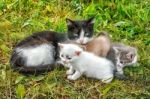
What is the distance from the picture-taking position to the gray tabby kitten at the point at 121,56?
443 cm

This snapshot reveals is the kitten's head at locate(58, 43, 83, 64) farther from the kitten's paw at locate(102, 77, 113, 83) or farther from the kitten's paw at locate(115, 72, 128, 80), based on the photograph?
the kitten's paw at locate(115, 72, 128, 80)

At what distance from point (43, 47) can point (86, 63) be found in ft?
1.73

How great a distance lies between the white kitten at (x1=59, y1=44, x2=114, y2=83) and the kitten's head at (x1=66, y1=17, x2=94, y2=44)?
0.33m

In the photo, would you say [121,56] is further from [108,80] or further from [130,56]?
[108,80]

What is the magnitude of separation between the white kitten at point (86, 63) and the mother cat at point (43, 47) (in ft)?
0.98

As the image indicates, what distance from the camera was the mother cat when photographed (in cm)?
443

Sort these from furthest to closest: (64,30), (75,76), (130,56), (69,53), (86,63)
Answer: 1. (64,30)
2. (130,56)
3. (75,76)
4. (86,63)
5. (69,53)

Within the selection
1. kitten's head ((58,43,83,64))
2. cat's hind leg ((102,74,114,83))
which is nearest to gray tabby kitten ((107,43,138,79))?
cat's hind leg ((102,74,114,83))

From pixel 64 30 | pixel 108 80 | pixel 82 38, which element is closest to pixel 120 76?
pixel 108 80

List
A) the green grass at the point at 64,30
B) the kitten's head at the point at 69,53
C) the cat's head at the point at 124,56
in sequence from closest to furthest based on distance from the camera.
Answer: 1. the kitten's head at the point at 69,53
2. the green grass at the point at 64,30
3. the cat's head at the point at 124,56

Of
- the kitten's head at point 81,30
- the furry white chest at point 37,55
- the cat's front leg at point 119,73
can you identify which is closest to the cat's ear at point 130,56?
the cat's front leg at point 119,73

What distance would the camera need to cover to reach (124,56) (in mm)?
4508

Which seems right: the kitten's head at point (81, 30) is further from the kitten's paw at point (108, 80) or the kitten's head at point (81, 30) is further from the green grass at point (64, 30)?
the kitten's paw at point (108, 80)

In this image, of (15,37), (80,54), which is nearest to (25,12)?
(15,37)
